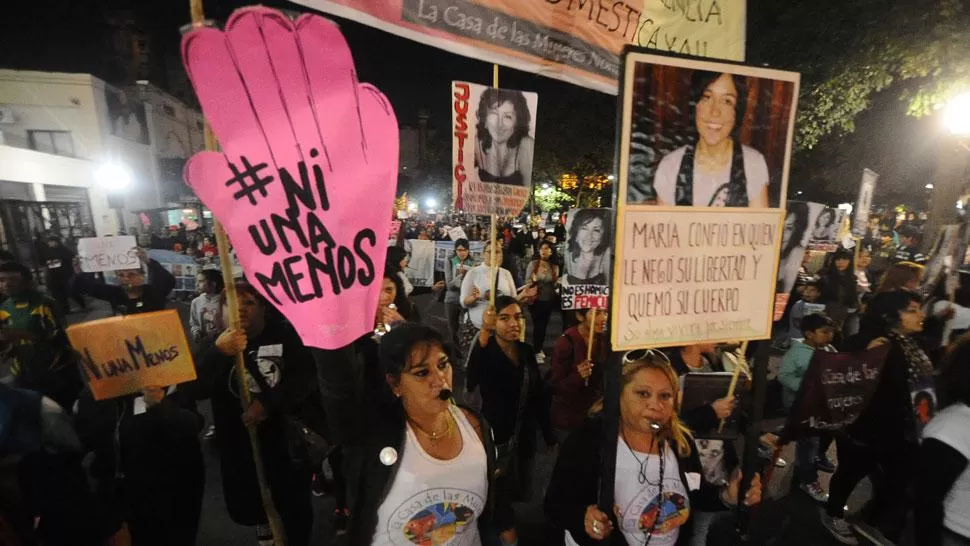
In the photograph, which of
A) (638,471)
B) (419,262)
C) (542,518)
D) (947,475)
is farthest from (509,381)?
(419,262)

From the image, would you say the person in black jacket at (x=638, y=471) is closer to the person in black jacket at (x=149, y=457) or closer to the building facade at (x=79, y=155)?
the person in black jacket at (x=149, y=457)

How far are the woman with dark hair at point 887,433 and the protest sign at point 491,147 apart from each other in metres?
3.07

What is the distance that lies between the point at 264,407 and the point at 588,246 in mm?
3396

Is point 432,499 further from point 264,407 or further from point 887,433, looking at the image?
point 887,433

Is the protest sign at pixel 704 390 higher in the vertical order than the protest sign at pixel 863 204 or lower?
lower

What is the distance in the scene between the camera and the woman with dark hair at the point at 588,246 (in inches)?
195

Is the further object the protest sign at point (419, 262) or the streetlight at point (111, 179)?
the streetlight at point (111, 179)

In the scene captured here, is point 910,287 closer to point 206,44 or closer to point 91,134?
point 206,44

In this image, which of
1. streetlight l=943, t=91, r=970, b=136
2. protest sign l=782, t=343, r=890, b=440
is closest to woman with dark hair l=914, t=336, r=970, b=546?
protest sign l=782, t=343, r=890, b=440

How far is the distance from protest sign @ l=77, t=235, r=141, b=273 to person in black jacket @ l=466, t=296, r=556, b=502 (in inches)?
203

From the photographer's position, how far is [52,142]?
24562mm

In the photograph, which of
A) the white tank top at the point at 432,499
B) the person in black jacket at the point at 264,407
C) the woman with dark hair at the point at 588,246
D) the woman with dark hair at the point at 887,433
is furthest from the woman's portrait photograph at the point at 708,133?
the woman with dark hair at the point at 588,246

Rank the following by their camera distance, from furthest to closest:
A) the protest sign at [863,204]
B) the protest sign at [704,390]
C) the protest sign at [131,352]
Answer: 1. the protest sign at [863,204]
2. the protest sign at [704,390]
3. the protest sign at [131,352]

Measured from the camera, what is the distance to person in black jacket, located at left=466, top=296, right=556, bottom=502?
3.75 m
